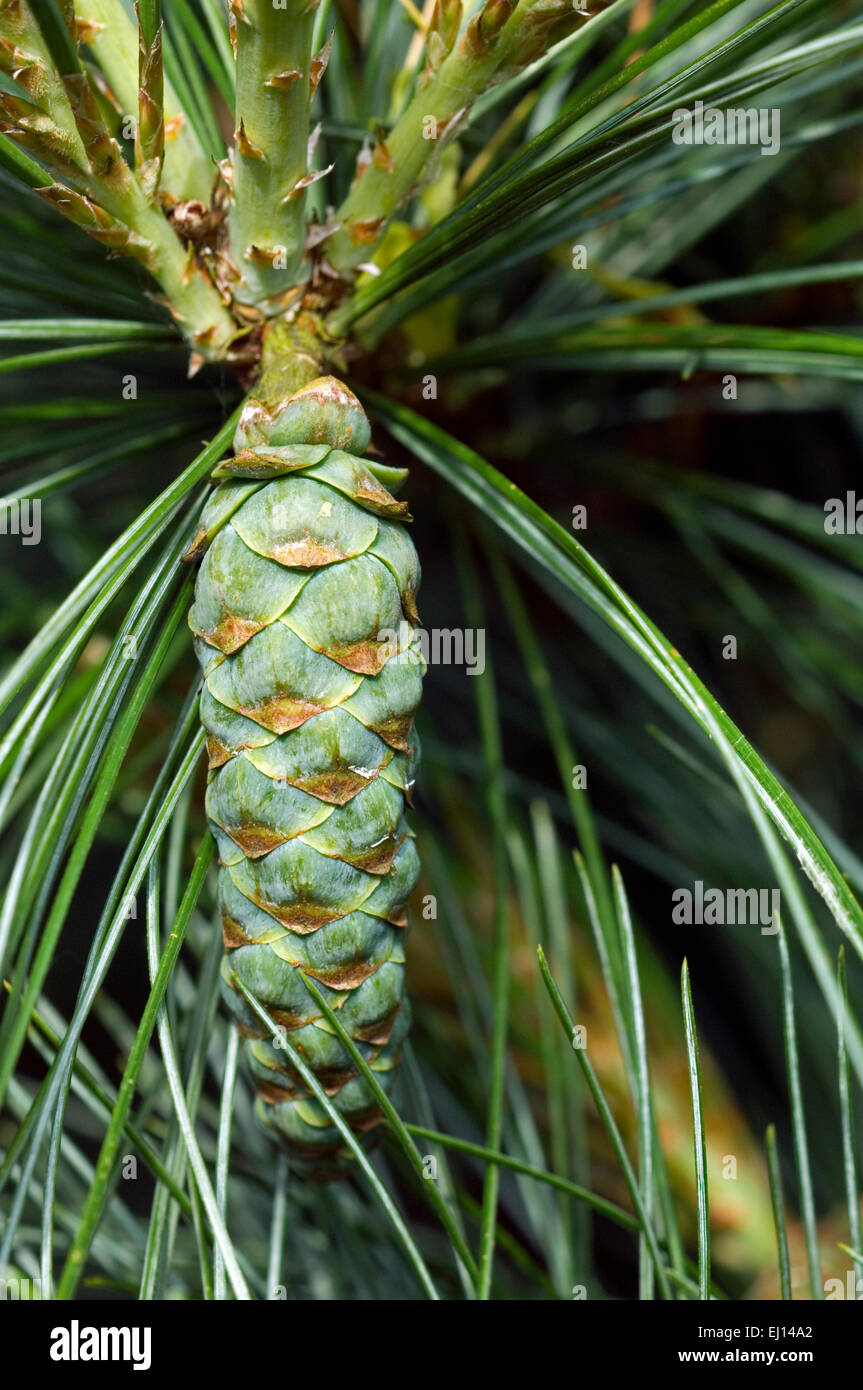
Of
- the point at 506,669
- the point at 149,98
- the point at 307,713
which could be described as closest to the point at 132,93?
the point at 149,98

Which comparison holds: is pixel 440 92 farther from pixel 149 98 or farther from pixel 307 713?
pixel 307 713

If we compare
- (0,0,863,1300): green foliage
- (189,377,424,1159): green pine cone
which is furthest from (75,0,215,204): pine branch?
(189,377,424,1159): green pine cone

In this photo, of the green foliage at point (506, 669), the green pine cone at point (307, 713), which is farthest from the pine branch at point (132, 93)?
the green pine cone at point (307, 713)

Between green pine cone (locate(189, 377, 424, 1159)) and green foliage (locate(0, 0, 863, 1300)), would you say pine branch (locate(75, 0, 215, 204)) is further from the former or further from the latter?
A: green pine cone (locate(189, 377, 424, 1159))

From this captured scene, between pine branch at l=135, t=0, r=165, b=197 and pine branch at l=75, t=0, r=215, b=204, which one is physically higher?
pine branch at l=75, t=0, r=215, b=204

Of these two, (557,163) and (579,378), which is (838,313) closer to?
(579,378)

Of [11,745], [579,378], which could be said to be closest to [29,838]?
[11,745]

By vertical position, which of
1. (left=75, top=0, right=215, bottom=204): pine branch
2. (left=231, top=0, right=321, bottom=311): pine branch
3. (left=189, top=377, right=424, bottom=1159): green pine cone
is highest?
(left=75, top=0, right=215, bottom=204): pine branch
